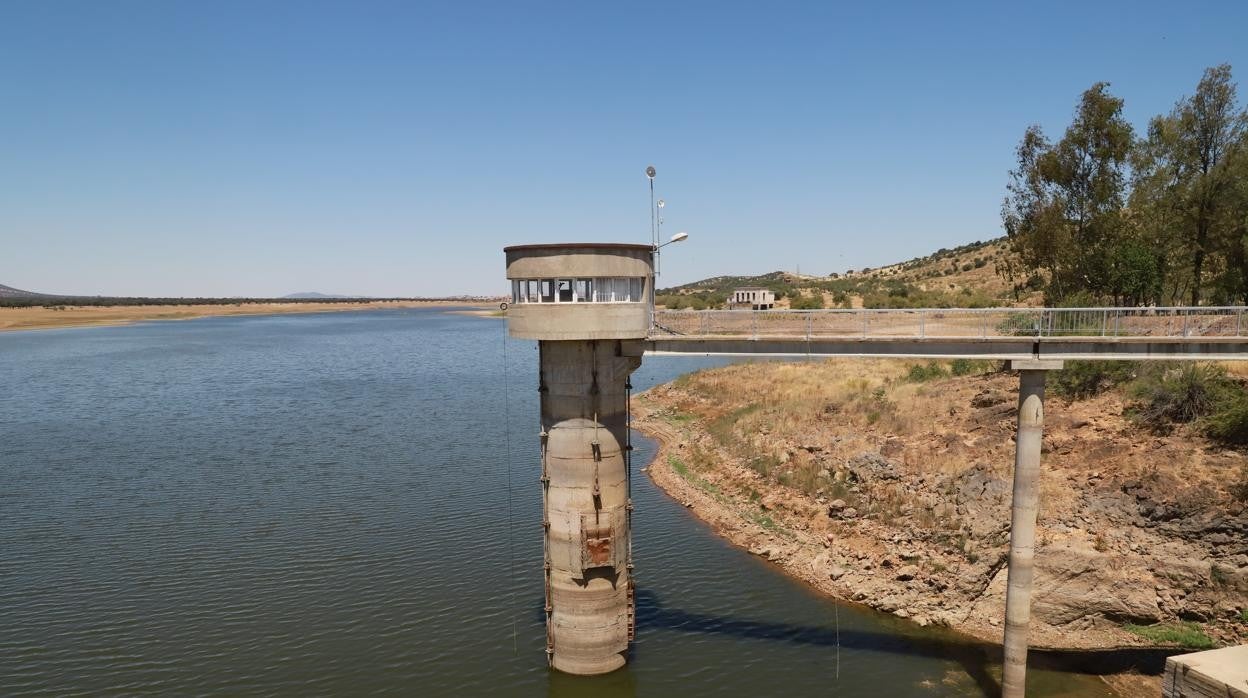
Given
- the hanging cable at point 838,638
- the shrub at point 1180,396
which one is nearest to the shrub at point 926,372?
the shrub at point 1180,396

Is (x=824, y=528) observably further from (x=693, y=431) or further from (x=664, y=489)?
(x=693, y=431)

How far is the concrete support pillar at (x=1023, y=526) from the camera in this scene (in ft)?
55.8

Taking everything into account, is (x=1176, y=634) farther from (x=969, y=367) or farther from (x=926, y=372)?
(x=926, y=372)

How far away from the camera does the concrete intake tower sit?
17156 millimetres

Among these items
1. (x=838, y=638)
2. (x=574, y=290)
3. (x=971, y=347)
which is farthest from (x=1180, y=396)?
Answer: (x=574, y=290)

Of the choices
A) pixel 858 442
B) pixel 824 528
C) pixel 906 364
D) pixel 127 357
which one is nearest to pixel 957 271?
pixel 906 364

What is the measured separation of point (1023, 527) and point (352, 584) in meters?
20.7

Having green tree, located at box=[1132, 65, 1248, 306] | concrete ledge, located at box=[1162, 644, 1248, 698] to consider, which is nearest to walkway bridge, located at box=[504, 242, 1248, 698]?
concrete ledge, located at box=[1162, 644, 1248, 698]

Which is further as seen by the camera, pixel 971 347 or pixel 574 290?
pixel 574 290

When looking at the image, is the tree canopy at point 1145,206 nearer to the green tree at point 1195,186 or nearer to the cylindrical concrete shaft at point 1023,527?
the green tree at point 1195,186

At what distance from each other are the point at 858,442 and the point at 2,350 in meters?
127

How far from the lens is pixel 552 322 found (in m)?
17.1

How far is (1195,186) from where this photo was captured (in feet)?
102

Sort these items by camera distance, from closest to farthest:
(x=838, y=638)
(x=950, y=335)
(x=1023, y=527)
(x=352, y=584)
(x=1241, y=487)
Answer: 1. (x=1023, y=527)
2. (x=950, y=335)
3. (x=1241, y=487)
4. (x=838, y=638)
5. (x=352, y=584)
